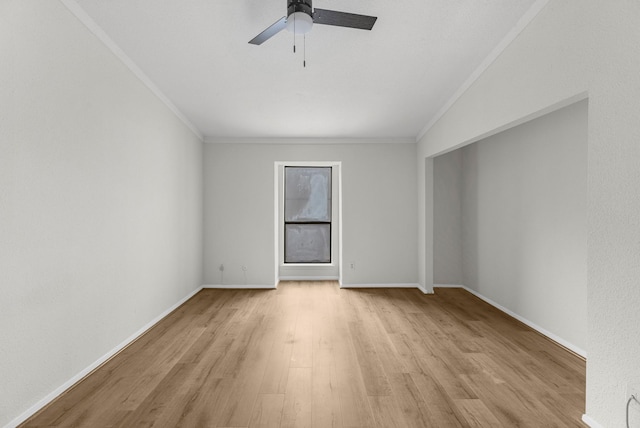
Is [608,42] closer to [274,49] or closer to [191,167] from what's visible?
[274,49]

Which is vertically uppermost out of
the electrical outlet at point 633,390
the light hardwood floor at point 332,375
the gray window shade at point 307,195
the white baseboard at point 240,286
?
the gray window shade at point 307,195

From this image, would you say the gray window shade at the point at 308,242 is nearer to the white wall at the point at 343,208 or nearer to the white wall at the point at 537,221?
the white wall at the point at 343,208

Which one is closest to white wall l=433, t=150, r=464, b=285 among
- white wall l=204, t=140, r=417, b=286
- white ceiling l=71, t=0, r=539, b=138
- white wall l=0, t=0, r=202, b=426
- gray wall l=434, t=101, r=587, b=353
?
gray wall l=434, t=101, r=587, b=353

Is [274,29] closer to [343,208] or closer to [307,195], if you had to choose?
[343,208]

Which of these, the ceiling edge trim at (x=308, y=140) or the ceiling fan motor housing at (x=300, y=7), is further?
the ceiling edge trim at (x=308, y=140)

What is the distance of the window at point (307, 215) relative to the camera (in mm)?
6559

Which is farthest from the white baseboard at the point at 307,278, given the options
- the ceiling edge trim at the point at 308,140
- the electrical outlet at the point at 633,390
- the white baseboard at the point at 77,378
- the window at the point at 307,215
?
the electrical outlet at the point at 633,390

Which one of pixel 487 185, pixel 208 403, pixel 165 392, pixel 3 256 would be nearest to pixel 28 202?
pixel 3 256

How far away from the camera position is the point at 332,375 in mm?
2633

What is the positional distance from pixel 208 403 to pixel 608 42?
10.4 feet

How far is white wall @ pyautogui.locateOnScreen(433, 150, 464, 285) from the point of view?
5.58 m

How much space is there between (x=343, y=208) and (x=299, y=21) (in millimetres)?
3885

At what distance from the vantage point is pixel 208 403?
87.9 inches

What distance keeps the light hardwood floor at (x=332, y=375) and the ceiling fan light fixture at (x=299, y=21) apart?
235 centimetres
